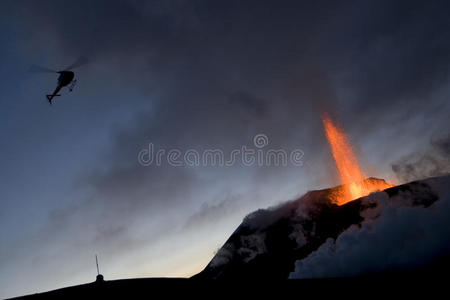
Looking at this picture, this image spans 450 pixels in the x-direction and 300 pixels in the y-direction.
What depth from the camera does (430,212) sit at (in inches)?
4791

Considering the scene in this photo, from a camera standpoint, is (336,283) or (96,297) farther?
(336,283)

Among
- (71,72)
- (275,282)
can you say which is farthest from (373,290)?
(71,72)

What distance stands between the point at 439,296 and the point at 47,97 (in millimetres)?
84204

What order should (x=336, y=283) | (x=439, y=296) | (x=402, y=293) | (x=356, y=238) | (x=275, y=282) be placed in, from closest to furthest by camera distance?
(x=275, y=282), (x=336, y=283), (x=402, y=293), (x=439, y=296), (x=356, y=238)

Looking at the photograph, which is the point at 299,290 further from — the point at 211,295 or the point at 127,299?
the point at 127,299

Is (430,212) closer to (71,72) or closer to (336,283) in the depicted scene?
(336,283)

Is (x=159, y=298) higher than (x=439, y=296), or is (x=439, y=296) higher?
(x=159, y=298)

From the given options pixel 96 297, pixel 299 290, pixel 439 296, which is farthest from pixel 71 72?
pixel 439 296

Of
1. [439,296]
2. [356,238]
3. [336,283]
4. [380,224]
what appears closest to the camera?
[336,283]

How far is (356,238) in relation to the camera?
387 ft

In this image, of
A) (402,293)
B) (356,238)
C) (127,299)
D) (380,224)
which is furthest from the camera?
(380,224)

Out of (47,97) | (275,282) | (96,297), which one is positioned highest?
(47,97)

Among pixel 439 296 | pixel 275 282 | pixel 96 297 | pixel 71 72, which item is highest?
pixel 71 72

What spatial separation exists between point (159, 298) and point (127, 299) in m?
3.59
